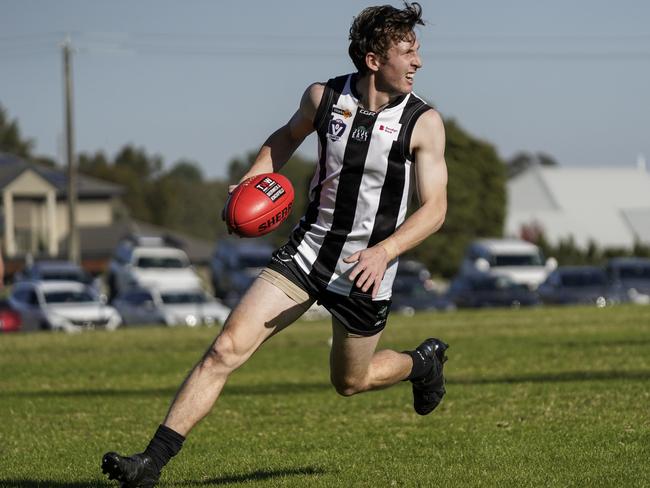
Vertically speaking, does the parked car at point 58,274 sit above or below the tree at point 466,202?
above

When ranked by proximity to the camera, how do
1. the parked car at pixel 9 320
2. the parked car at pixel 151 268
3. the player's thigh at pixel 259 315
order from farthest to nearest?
Answer: the parked car at pixel 151 268
the parked car at pixel 9 320
the player's thigh at pixel 259 315

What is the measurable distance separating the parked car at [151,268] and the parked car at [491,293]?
8.49m

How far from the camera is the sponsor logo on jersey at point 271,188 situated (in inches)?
283

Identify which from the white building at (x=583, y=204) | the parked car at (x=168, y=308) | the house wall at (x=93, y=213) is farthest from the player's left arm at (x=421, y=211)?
the house wall at (x=93, y=213)

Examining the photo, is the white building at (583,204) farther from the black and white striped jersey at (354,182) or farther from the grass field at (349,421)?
the black and white striped jersey at (354,182)

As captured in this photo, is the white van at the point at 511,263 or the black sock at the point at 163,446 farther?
the white van at the point at 511,263

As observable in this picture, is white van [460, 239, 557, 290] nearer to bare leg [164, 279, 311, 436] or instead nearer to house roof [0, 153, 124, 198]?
house roof [0, 153, 124, 198]

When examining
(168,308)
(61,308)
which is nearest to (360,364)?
(61,308)

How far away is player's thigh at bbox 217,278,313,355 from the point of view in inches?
268

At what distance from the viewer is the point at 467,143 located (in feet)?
234

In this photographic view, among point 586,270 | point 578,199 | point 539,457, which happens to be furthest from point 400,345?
point 578,199

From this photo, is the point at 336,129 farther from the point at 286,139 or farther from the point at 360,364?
the point at 360,364

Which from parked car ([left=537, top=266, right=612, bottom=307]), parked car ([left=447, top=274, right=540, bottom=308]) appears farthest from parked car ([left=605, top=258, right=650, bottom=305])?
parked car ([left=447, top=274, right=540, bottom=308])

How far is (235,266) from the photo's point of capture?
46.1 m
